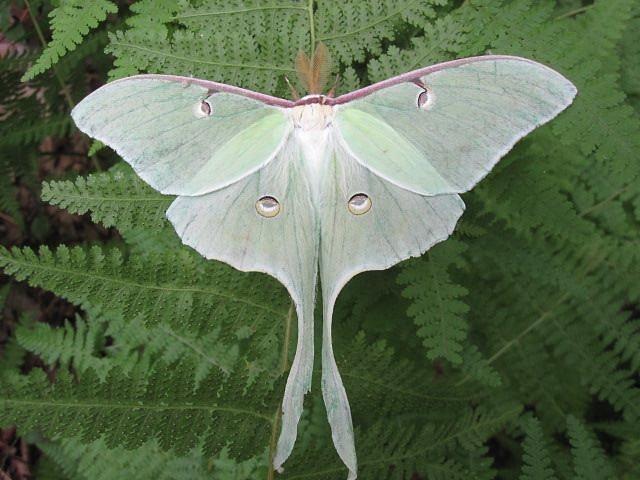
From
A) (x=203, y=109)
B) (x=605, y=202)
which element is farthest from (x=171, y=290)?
(x=605, y=202)

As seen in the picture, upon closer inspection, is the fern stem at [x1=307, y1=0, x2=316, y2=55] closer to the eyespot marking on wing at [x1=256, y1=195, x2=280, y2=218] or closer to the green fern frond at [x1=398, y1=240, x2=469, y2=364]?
the eyespot marking on wing at [x1=256, y1=195, x2=280, y2=218]

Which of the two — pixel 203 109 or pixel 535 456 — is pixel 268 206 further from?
pixel 535 456

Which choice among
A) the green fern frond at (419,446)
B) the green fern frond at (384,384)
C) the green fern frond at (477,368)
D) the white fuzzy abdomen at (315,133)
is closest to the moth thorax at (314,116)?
the white fuzzy abdomen at (315,133)

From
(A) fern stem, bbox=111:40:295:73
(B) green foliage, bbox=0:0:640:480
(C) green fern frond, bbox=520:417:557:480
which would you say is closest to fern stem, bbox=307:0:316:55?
(B) green foliage, bbox=0:0:640:480

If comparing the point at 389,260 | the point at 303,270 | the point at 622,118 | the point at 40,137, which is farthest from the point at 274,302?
the point at 40,137

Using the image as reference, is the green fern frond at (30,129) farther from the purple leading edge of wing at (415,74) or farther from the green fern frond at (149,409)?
the purple leading edge of wing at (415,74)

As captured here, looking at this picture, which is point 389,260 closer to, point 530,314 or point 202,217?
point 202,217
